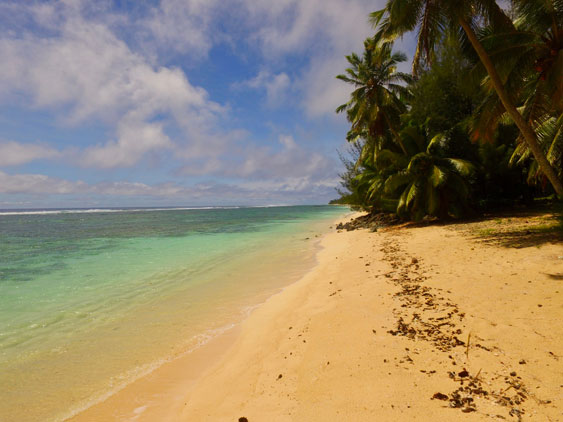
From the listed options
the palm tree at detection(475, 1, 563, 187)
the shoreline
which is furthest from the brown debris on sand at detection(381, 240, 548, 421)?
the palm tree at detection(475, 1, 563, 187)

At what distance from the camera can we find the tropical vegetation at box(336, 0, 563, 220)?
→ 9148 millimetres

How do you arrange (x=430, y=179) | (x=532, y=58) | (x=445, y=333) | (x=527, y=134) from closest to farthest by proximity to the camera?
(x=445, y=333)
(x=527, y=134)
(x=532, y=58)
(x=430, y=179)

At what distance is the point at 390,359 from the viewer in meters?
3.26

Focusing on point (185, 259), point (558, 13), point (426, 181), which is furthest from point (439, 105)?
point (185, 259)

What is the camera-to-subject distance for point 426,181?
50.9 feet

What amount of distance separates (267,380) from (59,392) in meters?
2.89

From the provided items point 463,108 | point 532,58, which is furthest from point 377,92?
point 532,58

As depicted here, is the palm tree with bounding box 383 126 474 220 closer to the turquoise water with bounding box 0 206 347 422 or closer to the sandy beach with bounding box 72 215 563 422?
the turquoise water with bounding box 0 206 347 422

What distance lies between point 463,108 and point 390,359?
22.3 metres

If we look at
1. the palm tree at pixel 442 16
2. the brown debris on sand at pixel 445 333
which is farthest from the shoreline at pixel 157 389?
the palm tree at pixel 442 16

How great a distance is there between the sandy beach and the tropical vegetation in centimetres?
647

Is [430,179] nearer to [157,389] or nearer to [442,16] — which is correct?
[442,16]

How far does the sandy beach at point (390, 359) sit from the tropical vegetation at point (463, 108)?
6.47 metres

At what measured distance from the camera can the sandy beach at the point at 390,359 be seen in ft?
8.30
